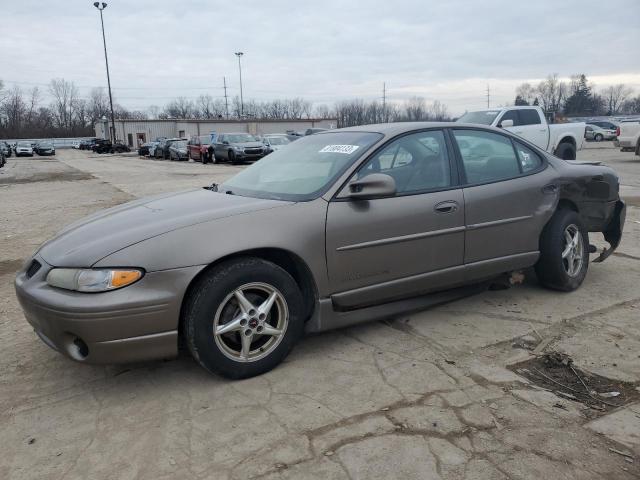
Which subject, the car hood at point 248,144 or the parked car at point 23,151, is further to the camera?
the parked car at point 23,151

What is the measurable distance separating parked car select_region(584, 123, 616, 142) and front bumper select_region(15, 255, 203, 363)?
4343cm

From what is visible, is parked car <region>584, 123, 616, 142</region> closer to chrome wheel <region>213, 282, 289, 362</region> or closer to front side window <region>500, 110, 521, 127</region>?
front side window <region>500, 110, 521, 127</region>

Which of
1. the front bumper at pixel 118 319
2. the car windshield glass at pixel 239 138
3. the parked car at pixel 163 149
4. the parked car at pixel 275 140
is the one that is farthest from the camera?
the parked car at pixel 163 149

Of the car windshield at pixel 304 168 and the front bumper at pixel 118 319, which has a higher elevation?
the car windshield at pixel 304 168

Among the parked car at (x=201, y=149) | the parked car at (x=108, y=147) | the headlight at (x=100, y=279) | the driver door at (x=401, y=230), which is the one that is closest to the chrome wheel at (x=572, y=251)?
the driver door at (x=401, y=230)

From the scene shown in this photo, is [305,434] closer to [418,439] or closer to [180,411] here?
[418,439]

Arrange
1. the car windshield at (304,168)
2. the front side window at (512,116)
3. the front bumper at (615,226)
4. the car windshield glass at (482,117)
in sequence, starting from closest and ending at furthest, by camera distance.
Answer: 1. the car windshield at (304,168)
2. the front bumper at (615,226)
3. the car windshield glass at (482,117)
4. the front side window at (512,116)

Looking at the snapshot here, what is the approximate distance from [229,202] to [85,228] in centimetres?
95

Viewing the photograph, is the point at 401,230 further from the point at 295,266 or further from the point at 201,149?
the point at 201,149

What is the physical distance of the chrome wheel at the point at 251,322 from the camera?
303 cm

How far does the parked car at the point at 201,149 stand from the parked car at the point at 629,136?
63.7 feet

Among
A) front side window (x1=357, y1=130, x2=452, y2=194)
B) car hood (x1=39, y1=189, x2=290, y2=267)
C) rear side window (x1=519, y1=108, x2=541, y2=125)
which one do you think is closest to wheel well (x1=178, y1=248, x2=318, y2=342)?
car hood (x1=39, y1=189, x2=290, y2=267)

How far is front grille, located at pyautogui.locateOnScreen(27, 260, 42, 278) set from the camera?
318 centimetres

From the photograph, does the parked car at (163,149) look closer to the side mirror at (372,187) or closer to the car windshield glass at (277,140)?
the car windshield glass at (277,140)
